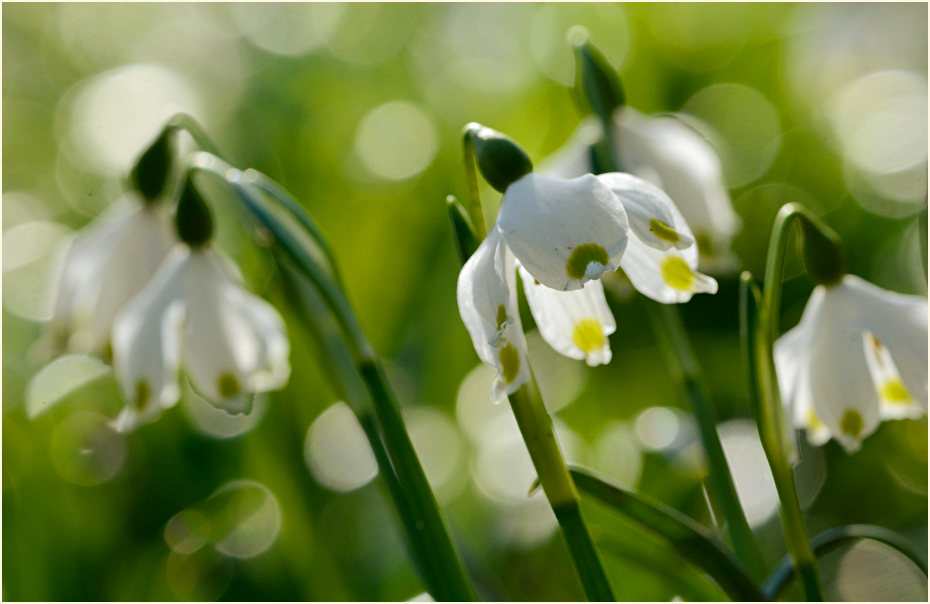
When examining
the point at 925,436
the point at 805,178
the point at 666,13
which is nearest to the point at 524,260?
the point at 925,436

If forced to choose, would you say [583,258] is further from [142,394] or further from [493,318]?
[142,394]

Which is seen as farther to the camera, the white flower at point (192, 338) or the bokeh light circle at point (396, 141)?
the bokeh light circle at point (396, 141)

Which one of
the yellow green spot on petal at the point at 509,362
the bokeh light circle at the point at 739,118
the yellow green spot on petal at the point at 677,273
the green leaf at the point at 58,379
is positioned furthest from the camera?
the bokeh light circle at the point at 739,118

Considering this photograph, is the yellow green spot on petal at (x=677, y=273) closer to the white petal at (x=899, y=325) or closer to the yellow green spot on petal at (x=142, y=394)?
the white petal at (x=899, y=325)

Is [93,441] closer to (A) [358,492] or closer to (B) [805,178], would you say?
(A) [358,492]

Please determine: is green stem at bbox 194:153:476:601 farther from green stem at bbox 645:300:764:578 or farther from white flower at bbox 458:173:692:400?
green stem at bbox 645:300:764:578

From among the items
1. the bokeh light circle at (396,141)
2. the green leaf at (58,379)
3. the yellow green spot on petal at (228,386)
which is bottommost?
the green leaf at (58,379)

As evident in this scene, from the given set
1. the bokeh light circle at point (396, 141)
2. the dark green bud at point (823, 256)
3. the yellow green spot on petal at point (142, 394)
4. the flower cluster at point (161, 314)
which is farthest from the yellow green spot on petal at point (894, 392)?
the bokeh light circle at point (396, 141)
